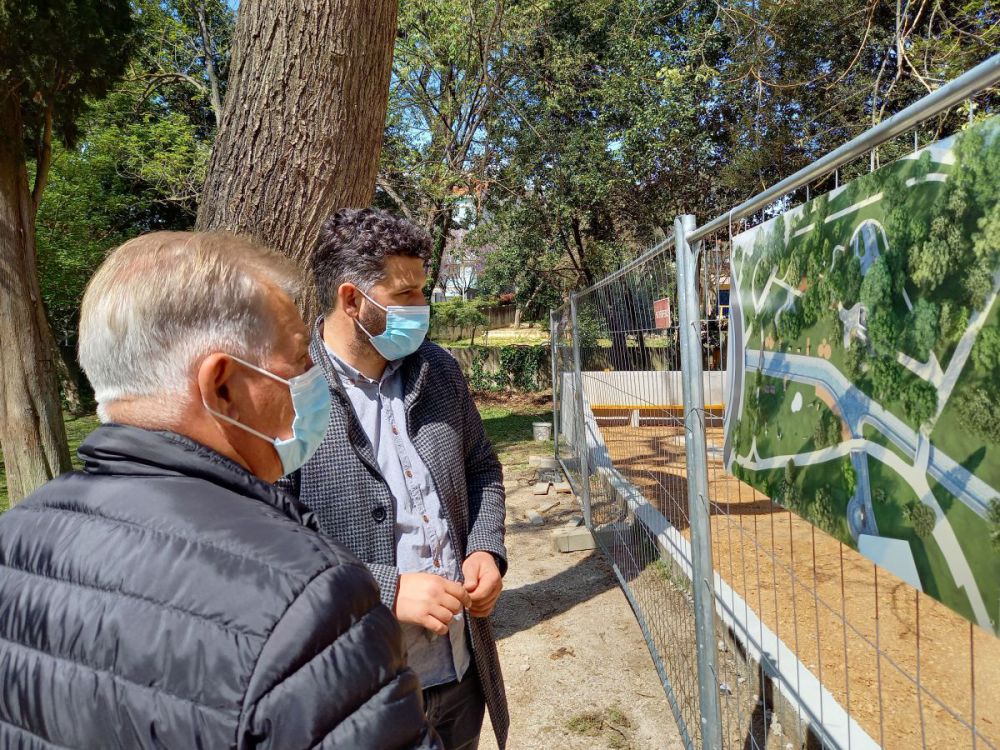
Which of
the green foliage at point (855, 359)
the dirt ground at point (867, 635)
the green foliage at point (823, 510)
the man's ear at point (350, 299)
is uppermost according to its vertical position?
the man's ear at point (350, 299)

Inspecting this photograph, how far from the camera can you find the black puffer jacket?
0.70 meters

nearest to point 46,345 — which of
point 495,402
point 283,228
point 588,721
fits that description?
point 283,228

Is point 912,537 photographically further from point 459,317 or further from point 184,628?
point 459,317

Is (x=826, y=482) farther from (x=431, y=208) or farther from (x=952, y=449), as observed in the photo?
(x=431, y=208)

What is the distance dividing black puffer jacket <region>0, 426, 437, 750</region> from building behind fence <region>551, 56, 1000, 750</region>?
0.86 metres

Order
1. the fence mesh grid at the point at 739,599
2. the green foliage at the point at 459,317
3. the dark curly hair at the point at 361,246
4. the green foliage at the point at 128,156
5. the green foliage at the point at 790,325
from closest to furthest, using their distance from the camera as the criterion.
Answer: the green foliage at the point at 790,325, the dark curly hair at the point at 361,246, the fence mesh grid at the point at 739,599, the green foliage at the point at 128,156, the green foliage at the point at 459,317

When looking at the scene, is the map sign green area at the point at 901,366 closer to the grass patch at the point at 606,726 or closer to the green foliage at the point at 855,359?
the green foliage at the point at 855,359

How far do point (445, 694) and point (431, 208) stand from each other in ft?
37.2

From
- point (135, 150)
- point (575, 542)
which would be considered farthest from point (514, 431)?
point (135, 150)

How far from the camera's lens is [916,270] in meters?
1.01

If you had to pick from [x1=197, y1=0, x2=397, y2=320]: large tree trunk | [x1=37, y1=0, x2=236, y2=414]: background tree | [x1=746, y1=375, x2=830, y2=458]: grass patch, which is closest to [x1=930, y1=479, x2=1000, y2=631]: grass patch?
[x1=746, y1=375, x2=830, y2=458]: grass patch

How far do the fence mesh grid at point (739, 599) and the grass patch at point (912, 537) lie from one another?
0.91 feet

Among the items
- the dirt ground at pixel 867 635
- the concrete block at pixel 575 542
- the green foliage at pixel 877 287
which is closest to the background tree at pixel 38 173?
the concrete block at pixel 575 542

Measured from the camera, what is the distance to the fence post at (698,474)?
2111mm
